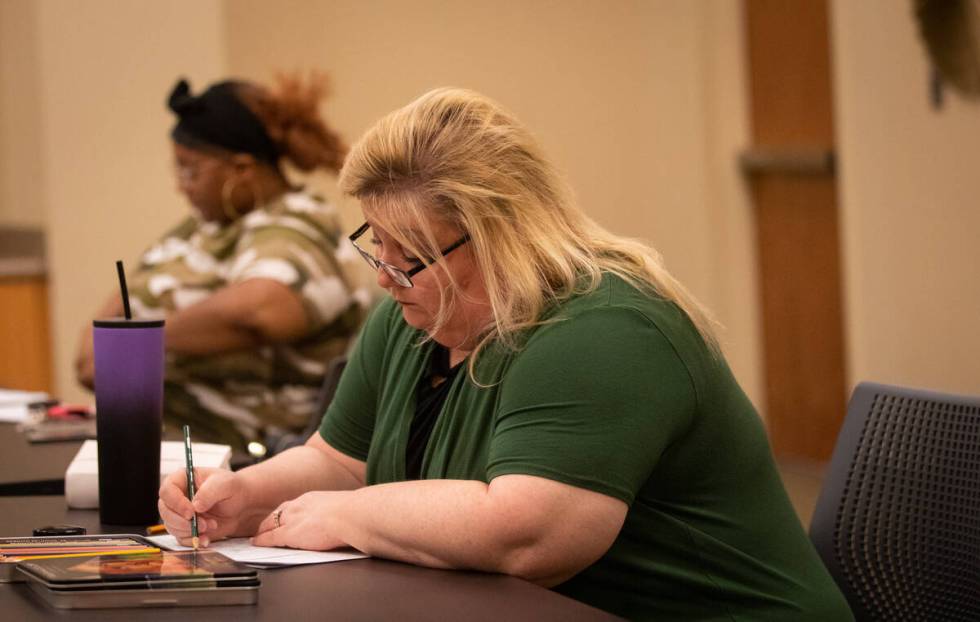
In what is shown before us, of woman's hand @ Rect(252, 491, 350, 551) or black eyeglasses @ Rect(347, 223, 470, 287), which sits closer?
woman's hand @ Rect(252, 491, 350, 551)

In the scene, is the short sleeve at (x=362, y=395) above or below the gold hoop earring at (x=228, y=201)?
below

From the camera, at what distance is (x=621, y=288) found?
5.42 feet

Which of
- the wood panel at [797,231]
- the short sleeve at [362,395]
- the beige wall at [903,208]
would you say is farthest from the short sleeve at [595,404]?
the wood panel at [797,231]

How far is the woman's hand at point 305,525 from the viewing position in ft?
5.22

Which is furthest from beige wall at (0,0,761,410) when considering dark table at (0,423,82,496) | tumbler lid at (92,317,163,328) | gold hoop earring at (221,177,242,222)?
tumbler lid at (92,317,163,328)

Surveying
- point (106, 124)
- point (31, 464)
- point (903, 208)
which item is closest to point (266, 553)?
point (31, 464)

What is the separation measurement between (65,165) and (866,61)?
293cm

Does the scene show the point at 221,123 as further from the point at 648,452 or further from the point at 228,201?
the point at 648,452

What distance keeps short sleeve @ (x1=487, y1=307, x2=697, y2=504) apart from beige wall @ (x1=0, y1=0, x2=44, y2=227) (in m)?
4.21

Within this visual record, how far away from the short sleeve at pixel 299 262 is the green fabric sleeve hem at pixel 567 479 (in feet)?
6.04

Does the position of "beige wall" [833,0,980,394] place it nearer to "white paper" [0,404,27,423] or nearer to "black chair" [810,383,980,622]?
"black chair" [810,383,980,622]

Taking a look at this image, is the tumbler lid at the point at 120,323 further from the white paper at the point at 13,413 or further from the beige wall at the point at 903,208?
the beige wall at the point at 903,208

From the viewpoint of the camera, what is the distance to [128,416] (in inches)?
70.8

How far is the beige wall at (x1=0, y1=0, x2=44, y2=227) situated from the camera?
544 centimetres
